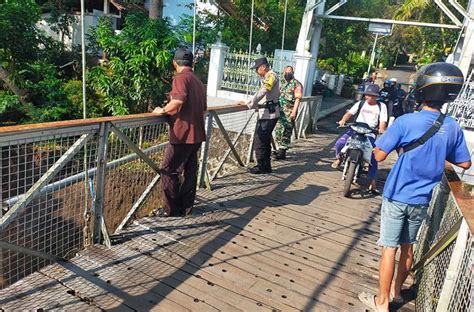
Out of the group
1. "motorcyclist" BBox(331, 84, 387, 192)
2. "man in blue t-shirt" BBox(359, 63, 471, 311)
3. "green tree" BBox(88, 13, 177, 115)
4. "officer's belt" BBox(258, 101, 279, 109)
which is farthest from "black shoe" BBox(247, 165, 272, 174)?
"green tree" BBox(88, 13, 177, 115)

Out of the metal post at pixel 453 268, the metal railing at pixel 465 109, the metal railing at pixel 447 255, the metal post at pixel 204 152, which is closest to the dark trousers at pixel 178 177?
the metal post at pixel 204 152

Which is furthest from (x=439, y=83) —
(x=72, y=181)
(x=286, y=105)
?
(x=286, y=105)

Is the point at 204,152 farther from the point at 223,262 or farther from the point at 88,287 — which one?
the point at 88,287

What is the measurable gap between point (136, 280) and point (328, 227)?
89.3 inches

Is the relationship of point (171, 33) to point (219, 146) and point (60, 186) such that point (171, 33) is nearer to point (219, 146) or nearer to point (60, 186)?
point (219, 146)

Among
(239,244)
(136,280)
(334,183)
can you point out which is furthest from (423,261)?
(334,183)

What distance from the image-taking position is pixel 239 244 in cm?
355

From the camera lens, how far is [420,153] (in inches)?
97.2

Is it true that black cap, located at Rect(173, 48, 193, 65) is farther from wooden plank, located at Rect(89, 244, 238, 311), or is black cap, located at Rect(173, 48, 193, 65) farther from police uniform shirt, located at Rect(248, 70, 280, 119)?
wooden plank, located at Rect(89, 244, 238, 311)

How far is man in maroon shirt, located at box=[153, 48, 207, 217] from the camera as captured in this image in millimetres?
3381

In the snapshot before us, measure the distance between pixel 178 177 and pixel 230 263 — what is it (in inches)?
39.2

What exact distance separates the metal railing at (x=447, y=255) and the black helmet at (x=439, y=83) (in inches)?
26.4

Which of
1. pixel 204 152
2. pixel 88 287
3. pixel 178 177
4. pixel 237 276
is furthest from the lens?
pixel 204 152

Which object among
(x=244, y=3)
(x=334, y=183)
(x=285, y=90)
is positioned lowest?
(x=334, y=183)
